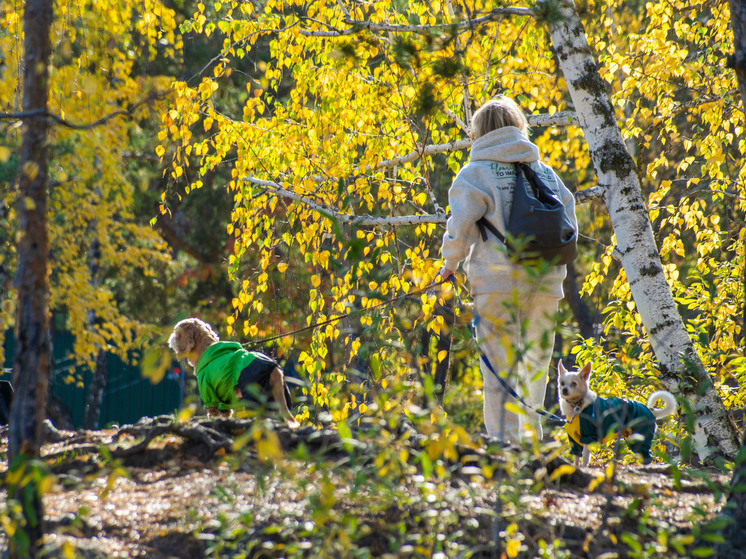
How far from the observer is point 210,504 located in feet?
8.50

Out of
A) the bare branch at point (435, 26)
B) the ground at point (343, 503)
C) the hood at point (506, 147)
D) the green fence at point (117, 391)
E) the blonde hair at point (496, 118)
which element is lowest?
the ground at point (343, 503)

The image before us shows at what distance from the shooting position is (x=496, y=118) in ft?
11.8

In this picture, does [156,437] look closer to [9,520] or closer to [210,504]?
[210,504]

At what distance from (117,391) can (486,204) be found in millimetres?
12073

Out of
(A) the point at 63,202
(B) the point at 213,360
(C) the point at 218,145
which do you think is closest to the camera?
(B) the point at 213,360

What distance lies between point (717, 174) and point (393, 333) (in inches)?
103

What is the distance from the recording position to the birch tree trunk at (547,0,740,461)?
4.05 meters

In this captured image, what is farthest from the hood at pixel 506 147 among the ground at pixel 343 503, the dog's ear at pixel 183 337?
the dog's ear at pixel 183 337

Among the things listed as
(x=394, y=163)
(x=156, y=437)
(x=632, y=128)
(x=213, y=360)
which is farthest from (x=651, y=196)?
(x=156, y=437)

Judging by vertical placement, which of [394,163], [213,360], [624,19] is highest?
[624,19]

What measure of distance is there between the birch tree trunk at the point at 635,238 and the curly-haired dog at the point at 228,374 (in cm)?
210

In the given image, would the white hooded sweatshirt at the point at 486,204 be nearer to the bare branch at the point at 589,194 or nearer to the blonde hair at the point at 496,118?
the blonde hair at the point at 496,118

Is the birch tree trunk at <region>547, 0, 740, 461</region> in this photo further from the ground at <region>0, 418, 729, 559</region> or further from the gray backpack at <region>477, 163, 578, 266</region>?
the gray backpack at <region>477, 163, 578, 266</region>

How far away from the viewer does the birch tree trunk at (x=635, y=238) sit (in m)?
4.05
